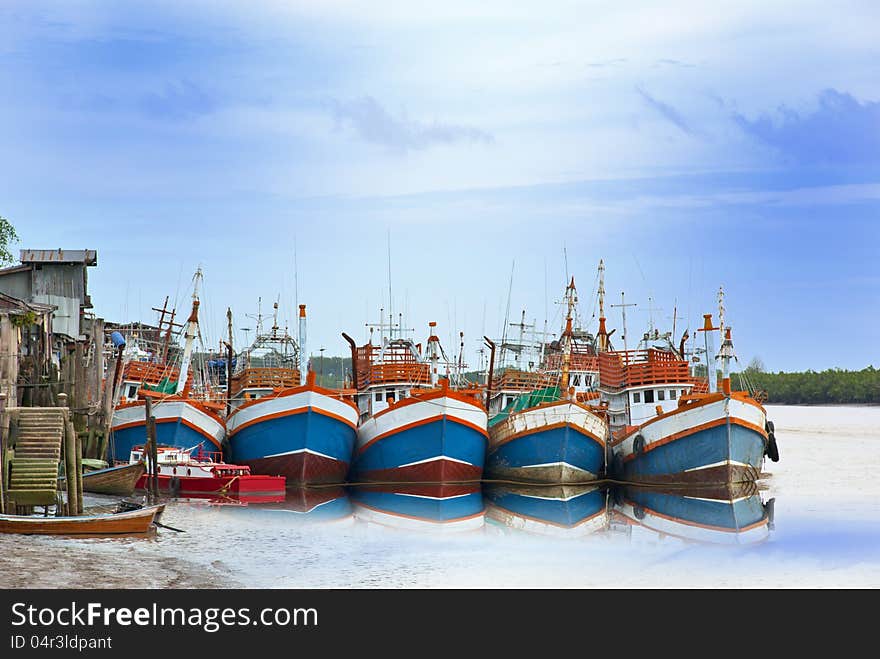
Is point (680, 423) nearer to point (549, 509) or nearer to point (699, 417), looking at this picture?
point (699, 417)

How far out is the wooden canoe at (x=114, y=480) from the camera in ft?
95.3

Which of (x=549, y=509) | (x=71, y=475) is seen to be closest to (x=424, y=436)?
(x=549, y=509)

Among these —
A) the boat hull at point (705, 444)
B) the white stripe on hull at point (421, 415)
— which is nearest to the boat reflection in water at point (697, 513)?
the boat hull at point (705, 444)

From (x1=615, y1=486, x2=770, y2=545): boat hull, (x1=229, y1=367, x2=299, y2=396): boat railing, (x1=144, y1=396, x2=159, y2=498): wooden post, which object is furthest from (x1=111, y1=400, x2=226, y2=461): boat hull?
(x1=615, y1=486, x2=770, y2=545): boat hull

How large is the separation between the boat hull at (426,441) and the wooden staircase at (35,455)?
610 inches

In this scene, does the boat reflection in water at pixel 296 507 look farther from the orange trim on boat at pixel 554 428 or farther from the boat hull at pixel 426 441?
the orange trim on boat at pixel 554 428

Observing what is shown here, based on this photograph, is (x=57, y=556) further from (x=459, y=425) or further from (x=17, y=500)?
(x=459, y=425)

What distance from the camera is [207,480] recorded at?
33.8 metres

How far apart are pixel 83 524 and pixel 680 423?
20.9m

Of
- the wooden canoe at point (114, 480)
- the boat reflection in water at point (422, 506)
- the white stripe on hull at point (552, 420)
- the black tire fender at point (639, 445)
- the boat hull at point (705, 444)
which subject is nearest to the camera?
the wooden canoe at point (114, 480)

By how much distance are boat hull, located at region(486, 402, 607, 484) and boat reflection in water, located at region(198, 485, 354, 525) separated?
619cm

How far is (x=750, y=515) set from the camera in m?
31.6

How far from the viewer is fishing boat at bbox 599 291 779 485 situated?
117ft
